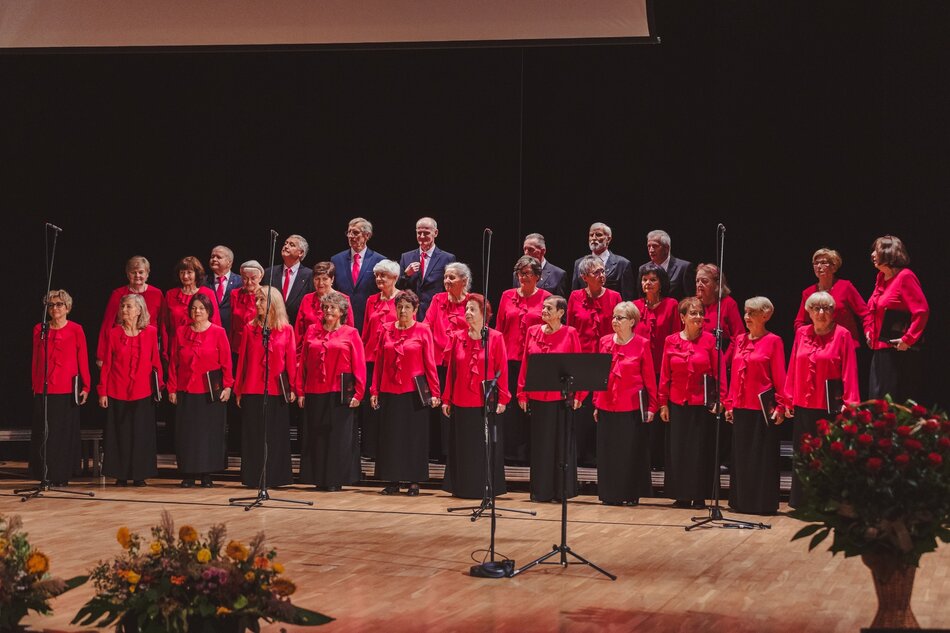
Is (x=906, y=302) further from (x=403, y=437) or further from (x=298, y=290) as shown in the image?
(x=298, y=290)

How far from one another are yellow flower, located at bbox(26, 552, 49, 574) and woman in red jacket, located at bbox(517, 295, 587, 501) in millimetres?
4443

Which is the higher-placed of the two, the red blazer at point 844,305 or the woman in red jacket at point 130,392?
the red blazer at point 844,305

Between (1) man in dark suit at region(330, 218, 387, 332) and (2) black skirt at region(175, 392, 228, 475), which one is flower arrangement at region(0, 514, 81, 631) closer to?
(2) black skirt at region(175, 392, 228, 475)

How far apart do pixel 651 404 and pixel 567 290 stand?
1605 mm

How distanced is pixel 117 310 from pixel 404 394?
2.42 meters

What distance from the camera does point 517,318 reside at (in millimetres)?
8211

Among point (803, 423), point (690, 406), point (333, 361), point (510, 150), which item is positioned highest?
point (510, 150)

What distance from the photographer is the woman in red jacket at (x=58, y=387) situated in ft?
27.6

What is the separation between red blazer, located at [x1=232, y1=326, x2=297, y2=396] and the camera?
326 inches

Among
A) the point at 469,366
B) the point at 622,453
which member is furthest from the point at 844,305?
the point at 469,366

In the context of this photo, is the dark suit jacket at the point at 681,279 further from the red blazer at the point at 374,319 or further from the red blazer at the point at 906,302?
the red blazer at the point at 374,319

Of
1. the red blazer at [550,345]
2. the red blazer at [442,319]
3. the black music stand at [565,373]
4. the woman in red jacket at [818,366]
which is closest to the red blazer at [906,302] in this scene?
the woman in red jacket at [818,366]

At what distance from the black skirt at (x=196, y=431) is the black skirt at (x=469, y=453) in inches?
71.1

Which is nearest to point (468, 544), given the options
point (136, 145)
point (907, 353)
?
point (907, 353)
